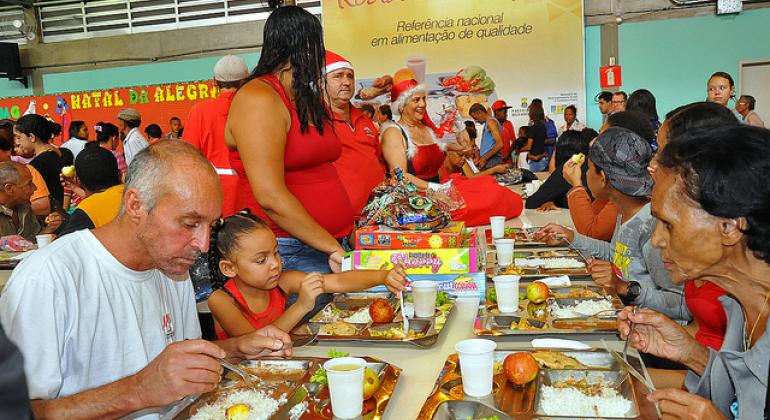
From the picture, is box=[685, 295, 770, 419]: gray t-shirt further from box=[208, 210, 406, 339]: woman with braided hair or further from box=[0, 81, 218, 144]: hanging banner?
box=[0, 81, 218, 144]: hanging banner

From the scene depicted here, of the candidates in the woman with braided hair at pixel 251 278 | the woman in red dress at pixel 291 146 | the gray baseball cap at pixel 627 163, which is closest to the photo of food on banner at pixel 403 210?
the woman in red dress at pixel 291 146

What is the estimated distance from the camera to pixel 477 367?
5.11 feet

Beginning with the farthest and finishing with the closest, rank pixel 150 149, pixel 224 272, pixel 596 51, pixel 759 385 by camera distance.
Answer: pixel 596 51
pixel 224 272
pixel 150 149
pixel 759 385

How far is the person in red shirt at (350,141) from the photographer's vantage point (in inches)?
139

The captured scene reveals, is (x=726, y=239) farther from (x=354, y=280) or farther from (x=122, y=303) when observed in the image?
(x=122, y=303)

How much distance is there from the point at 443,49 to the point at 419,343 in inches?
413

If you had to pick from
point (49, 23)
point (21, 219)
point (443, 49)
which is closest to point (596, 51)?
point (443, 49)

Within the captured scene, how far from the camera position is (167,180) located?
1.57 meters

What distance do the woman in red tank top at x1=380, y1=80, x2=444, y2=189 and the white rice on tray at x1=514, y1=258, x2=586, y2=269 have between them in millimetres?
1345

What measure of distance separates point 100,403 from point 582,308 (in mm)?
1622

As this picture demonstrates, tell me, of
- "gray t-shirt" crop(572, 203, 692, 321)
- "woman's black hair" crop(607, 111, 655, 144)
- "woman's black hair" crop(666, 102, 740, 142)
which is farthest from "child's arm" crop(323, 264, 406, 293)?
"woman's black hair" crop(607, 111, 655, 144)

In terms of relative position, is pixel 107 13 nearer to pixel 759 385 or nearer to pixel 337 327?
pixel 337 327

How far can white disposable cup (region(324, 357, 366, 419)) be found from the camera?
1458 millimetres

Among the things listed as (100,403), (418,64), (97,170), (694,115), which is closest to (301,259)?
(100,403)
